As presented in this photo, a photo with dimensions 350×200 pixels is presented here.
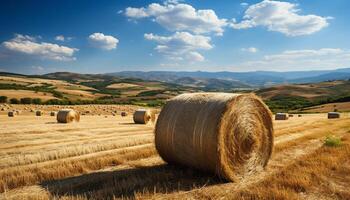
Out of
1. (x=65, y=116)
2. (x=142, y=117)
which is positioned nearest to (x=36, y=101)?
(x=65, y=116)

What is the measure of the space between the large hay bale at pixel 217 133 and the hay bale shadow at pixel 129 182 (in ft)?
1.17

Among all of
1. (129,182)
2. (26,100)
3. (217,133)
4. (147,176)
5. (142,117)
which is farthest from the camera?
(26,100)

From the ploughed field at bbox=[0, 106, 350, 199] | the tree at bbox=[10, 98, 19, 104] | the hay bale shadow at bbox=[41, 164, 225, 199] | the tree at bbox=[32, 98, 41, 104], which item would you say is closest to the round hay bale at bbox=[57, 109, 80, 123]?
the ploughed field at bbox=[0, 106, 350, 199]

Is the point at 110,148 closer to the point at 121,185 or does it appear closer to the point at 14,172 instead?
the point at 14,172

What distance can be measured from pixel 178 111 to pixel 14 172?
4385mm

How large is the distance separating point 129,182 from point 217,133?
2247 mm

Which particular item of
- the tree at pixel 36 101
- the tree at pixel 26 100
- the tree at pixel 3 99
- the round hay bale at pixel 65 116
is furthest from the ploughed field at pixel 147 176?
the tree at pixel 36 101

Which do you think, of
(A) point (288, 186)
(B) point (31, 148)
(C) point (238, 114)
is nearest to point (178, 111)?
(C) point (238, 114)

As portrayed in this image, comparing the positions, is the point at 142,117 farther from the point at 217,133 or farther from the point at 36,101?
the point at 36,101

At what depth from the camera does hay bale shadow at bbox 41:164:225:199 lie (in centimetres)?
685

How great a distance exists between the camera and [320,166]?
888 cm

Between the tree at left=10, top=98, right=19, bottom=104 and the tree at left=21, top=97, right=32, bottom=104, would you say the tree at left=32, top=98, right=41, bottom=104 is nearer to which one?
the tree at left=21, top=97, right=32, bottom=104

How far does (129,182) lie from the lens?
24.7 feet

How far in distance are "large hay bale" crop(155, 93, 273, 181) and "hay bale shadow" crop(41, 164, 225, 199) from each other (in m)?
0.36
